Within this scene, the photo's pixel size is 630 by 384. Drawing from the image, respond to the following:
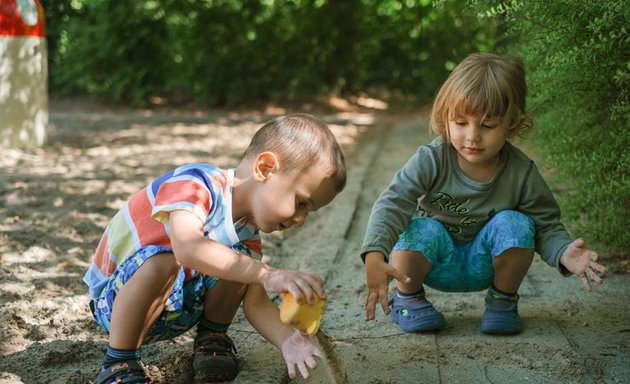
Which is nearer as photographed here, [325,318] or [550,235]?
[550,235]

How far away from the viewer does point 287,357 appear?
84.0 inches

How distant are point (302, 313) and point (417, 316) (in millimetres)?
1045

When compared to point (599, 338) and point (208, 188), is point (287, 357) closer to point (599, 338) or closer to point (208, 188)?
point (208, 188)

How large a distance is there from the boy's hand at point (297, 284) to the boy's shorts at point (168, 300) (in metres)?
0.41

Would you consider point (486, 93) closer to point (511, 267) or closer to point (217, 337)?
point (511, 267)

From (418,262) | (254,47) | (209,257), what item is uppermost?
(209,257)

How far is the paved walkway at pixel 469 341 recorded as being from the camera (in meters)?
2.51

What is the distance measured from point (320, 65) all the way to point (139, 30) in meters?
2.42

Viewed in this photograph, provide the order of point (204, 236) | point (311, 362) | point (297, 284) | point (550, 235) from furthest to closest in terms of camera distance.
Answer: point (550, 235), point (204, 236), point (311, 362), point (297, 284)

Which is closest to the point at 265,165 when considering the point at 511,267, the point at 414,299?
the point at 414,299

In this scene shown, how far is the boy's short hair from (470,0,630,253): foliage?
94 centimetres

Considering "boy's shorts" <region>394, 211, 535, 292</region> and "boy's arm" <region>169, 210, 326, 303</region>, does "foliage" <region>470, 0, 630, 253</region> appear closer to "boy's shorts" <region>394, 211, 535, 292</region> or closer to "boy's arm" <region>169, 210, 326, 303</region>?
"boy's shorts" <region>394, 211, 535, 292</region>

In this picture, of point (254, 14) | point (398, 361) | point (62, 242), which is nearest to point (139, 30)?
point (254, 14)

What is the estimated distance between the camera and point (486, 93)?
107 inches
